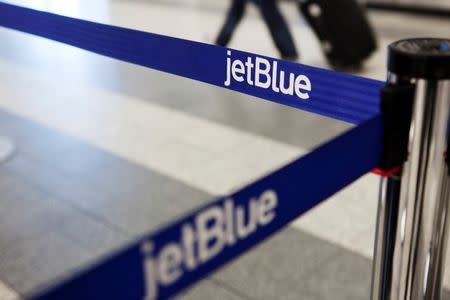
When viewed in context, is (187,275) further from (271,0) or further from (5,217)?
(271,0)

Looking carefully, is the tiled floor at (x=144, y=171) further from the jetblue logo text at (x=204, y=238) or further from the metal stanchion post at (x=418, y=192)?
the jetblue logo text at (x=204, y=238)

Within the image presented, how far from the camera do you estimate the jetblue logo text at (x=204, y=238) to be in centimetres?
73

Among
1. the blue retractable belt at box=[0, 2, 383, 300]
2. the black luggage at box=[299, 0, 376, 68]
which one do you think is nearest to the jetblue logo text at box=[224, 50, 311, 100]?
the blue retractable belt at box=[0, 2, 383, 300]

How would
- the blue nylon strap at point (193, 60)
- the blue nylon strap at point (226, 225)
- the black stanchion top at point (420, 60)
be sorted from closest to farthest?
the blue nylon strap at point (226, 225) < the black stanchion top at point (420, 60) < the blue nylon strap at point (193, 60)

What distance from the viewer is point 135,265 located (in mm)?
700

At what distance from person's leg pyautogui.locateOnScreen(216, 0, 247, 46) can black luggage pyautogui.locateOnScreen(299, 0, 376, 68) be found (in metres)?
0.61

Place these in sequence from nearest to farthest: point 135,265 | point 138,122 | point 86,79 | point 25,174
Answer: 1. point 135,265
2. point 25,174
3. point 138,122
4. point 86,79

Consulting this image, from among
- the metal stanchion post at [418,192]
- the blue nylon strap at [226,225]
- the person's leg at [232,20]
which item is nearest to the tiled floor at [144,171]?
the person's leg at [232,20]

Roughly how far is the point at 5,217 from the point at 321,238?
125cm

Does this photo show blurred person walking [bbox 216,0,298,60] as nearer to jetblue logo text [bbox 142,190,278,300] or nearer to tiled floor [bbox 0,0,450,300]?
tiled floor [bbox 0,0,450,300]

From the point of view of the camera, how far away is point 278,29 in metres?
4.50

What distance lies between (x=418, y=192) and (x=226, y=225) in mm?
429

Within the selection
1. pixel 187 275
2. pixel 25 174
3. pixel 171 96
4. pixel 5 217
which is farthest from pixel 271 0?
pixel 187 275

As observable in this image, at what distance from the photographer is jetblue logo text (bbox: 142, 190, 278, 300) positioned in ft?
2.38
